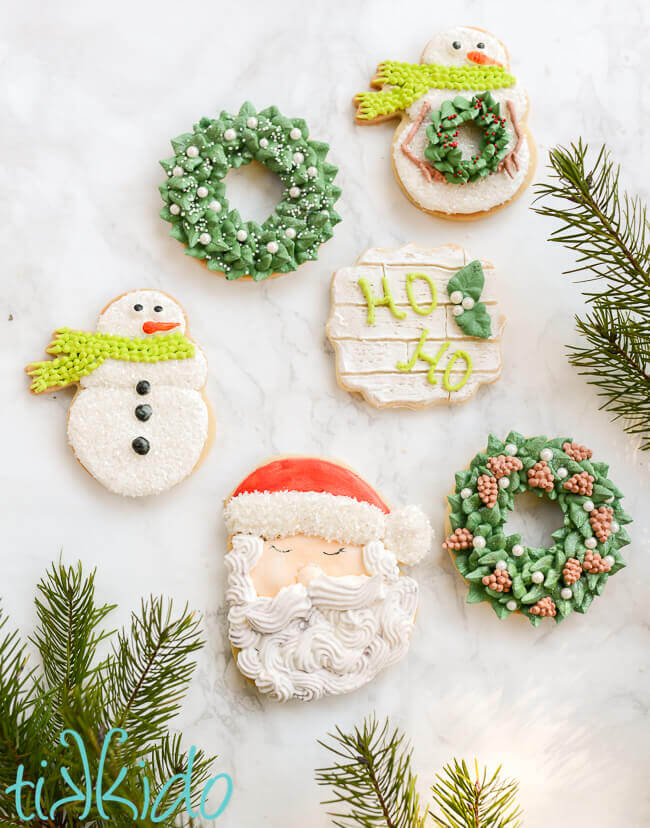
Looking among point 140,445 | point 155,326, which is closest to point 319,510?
point 140,445

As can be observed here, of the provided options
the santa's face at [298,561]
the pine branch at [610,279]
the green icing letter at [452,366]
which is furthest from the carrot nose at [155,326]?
the pine branch at [610,279]

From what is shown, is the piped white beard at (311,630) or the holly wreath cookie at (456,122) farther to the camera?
the holly wreath cookie at (456,122)

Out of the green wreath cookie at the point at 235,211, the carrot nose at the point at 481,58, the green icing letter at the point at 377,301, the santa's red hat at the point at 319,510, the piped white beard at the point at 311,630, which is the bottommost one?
the piped white beard at the point at 311,630

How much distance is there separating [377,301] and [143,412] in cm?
49

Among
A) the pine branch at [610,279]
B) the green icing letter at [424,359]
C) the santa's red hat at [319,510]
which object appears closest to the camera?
the pine branch at [610,279]

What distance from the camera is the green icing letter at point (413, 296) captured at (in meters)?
1.50

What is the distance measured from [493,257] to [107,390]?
813 mm

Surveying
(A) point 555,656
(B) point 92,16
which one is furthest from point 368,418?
(B) point 92,16

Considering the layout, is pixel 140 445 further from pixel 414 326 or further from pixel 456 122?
pixel 456 122

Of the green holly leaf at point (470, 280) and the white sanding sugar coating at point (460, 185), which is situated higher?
the white sanding sugar coating at point (460, 185)

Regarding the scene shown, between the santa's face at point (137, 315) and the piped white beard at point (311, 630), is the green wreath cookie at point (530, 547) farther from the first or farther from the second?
the santa's face at point (137, 315)

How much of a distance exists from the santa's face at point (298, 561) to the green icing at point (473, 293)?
479mm

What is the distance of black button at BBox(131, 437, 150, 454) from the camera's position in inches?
53.7

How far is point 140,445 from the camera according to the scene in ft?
4.47
